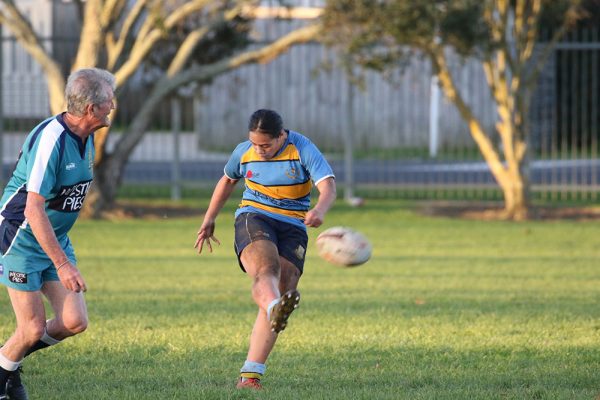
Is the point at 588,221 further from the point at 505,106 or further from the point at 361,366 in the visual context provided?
the point at 361,366

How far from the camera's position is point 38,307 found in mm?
5809

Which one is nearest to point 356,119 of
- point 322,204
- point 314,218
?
point 322,204

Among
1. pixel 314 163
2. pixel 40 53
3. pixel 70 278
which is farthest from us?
pixel 40 53

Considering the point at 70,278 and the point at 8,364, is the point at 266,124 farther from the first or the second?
the point at 8,364

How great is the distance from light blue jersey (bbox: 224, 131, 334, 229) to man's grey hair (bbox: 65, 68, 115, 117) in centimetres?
119

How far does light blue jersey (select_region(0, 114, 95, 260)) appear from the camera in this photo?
18.3 ft

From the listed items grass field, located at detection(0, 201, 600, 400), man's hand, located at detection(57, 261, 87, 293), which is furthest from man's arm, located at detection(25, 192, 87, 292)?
grass field, located at detection(0, 201, 600, 400)

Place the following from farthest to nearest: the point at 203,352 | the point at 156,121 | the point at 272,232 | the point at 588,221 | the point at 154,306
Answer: the point at 156,121 < the point at 588,221 < the point at 154,306 < the point at 203,352 < the point at 272,232

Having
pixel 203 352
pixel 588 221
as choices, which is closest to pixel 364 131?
pixel 588 221

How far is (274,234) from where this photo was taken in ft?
21.3

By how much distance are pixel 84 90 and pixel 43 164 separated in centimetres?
43

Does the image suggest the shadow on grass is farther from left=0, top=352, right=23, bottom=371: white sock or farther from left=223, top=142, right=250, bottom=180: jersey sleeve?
left=223, top=142, right=250, bottom=180: jersey sleeve

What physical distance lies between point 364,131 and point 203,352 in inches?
551

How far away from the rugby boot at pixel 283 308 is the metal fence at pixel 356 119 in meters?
14.5
